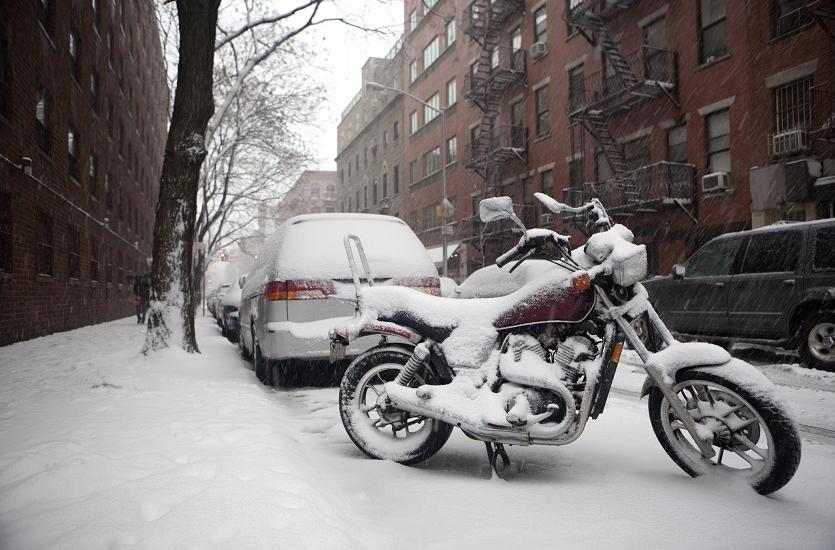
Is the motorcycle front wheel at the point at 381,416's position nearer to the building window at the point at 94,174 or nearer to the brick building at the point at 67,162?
the brick building at the point at 67,162

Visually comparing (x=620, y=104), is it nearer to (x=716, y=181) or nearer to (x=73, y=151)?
(x=716, y=181)

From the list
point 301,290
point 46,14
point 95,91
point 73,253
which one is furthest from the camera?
point 95,91

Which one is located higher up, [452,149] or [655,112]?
[452,149]

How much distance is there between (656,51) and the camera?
1920 cm

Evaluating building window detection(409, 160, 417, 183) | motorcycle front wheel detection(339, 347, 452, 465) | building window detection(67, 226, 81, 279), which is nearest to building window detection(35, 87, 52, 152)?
building window detection(67, 226, 81, 279)

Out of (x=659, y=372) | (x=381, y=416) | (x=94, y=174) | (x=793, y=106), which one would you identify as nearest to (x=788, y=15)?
(x=793, y=106)

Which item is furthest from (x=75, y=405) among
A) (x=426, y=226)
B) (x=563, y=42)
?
(x=426, y=226)

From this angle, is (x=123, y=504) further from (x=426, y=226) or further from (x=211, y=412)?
(x=426, y=226)

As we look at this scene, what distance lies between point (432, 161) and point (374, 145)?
45.3ft

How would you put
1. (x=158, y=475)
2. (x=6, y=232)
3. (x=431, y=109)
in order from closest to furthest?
(x=158, y=475) < (x=6, y=232) < (x=431, y=109)

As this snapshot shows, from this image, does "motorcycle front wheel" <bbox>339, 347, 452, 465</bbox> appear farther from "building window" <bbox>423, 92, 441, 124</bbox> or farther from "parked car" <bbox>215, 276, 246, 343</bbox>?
"building window" <bbox>423, 92, 441, 124</bbox>

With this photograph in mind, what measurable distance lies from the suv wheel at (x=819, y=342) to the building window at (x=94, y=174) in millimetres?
20283

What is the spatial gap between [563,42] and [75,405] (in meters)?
23.5

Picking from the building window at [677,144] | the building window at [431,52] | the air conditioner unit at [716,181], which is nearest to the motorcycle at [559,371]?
the air conditioner unit at [716,181]
